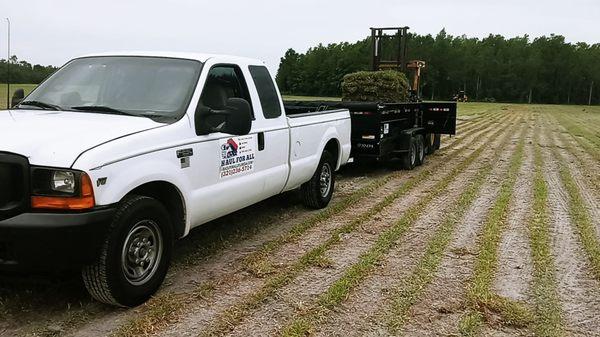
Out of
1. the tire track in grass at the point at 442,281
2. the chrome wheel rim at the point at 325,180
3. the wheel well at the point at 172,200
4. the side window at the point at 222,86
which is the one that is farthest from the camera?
the chrome wheel rim at the point at 325,180

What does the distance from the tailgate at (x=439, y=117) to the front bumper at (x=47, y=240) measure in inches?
433

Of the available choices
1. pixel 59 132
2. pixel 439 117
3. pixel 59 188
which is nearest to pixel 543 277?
pixel 59 188

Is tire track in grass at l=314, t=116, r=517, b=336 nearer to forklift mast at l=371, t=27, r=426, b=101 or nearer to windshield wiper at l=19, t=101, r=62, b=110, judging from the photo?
windshield wiper at l=19, t=101, r=62, b=110

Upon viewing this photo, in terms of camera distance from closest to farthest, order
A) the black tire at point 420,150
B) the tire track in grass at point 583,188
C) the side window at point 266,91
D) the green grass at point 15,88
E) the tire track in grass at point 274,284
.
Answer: the tire track in grass at point 274,284
the side window at point 266,91
the green grass at point 15,88
the tire track in grass at point 583,188
the black tire at point 420,150

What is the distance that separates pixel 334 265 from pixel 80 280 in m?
2.20

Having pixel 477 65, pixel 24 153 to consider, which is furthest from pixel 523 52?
pixel 24 153

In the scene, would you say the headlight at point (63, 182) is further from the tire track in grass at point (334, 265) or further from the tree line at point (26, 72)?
the tree line at point (26, 72)

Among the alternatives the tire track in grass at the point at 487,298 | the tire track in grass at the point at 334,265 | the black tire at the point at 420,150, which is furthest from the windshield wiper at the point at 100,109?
the black tire at the point at 420,150

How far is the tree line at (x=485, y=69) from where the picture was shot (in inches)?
4476

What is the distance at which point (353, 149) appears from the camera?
10.6 metres

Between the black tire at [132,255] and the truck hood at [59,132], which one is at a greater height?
the truck hood at [59,132]

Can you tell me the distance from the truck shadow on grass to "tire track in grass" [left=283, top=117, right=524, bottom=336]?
1286 mm

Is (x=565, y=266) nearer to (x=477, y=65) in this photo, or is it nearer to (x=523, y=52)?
(x=477, y=65)

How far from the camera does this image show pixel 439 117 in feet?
44.6
